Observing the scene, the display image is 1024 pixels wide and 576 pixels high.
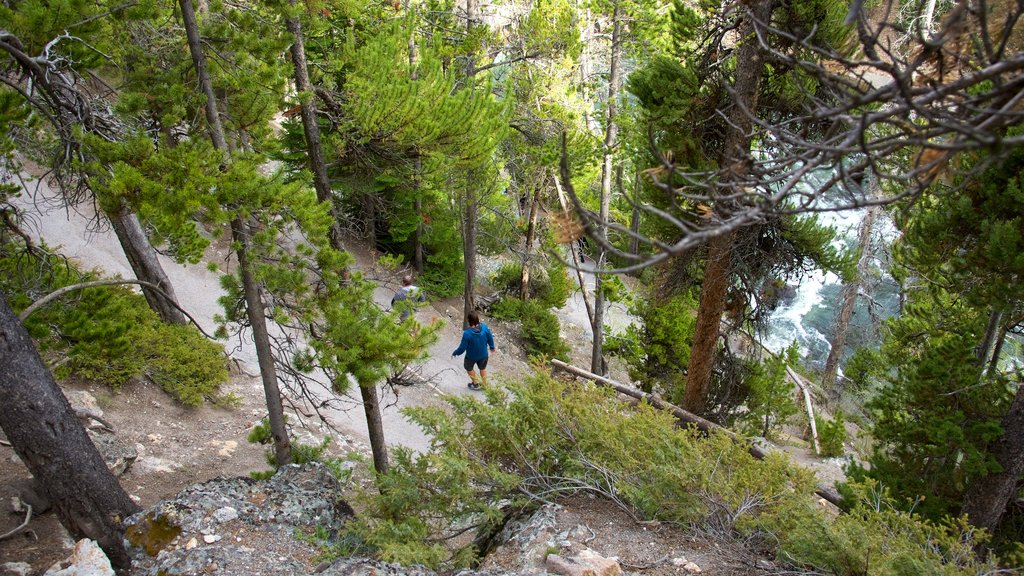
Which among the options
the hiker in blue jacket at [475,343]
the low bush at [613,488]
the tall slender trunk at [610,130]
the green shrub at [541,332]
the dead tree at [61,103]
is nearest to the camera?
the low bush at [613,488]

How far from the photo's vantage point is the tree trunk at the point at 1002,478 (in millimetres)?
6262

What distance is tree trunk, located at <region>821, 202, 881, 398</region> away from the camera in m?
15.2

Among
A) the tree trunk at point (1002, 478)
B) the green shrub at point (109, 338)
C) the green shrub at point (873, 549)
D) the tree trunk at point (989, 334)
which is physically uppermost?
the green shrub at point (109, 338)

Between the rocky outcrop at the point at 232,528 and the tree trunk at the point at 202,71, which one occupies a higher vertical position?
the tree trunk at the point at 202,71

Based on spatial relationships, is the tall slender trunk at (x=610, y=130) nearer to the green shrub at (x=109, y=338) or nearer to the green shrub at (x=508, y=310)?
the green shrub at (x=508, y=310)

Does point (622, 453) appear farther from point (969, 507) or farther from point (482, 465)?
point (969, 507)

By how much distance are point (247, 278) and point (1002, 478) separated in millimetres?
7840

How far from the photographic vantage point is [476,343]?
37.3 ft

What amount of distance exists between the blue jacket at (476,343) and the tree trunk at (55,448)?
640 cm

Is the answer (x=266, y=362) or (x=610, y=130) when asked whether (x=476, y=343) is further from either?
(x=610, y=130)

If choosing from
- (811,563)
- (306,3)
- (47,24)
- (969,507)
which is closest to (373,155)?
(306,3)

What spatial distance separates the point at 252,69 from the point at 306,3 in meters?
2.32

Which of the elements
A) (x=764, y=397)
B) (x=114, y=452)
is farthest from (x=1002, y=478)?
(x=114, y=452)

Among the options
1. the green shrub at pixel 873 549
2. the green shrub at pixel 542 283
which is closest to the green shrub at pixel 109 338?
the green shrub at pixel 873 549
